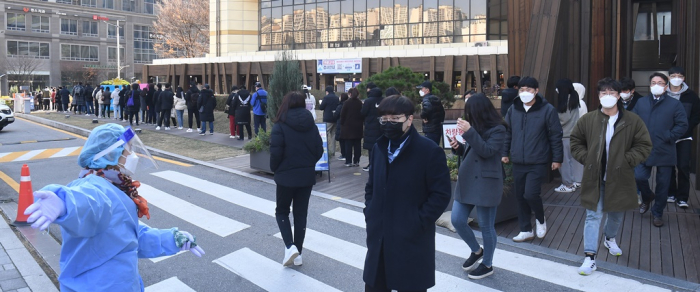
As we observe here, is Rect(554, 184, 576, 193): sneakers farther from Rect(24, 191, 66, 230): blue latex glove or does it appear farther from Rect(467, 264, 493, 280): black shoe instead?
Rect(24, 191, 66, 230): blue latex glove

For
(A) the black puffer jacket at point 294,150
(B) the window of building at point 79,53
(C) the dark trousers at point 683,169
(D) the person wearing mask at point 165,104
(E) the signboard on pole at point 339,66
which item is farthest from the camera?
(B) the window of building at point 79,53

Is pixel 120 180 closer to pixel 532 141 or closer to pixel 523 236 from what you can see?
pixel 532 141

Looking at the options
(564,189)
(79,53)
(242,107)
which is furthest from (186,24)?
(564,189)

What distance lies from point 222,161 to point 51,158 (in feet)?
14.6

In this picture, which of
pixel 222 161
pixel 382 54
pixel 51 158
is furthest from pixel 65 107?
pixel 222 161

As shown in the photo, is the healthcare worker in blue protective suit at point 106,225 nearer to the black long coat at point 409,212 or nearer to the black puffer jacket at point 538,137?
the black long coat at point 409,212

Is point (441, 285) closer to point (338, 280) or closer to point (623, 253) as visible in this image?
point (338, 280)

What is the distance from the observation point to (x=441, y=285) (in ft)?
18.5

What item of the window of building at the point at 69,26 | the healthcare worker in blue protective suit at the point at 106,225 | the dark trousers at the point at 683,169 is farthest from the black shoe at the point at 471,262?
the window of building at the point at 69,26

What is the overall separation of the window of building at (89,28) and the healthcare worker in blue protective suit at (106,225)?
8278 cm

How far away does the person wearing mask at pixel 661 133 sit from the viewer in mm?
7246

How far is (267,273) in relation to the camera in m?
6.02

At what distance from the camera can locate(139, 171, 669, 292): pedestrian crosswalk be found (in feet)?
18.4

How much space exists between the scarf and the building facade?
6837 centimetres
